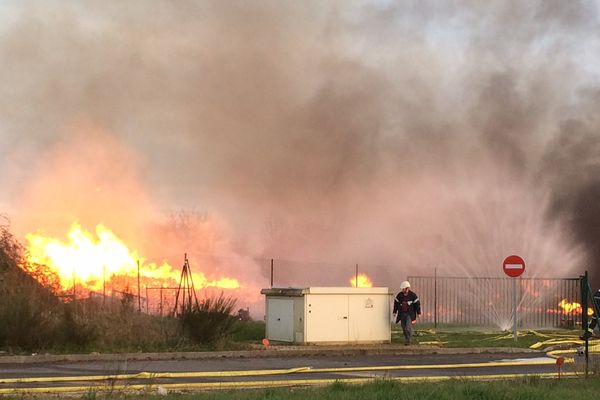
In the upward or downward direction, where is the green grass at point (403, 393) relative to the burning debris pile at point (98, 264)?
downward

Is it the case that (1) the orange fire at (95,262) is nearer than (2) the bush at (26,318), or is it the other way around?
(2) the bush at (26,318)

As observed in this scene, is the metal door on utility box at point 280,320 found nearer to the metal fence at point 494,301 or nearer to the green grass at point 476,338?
the green grass at point 476,338

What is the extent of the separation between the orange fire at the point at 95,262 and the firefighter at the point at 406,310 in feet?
30.0

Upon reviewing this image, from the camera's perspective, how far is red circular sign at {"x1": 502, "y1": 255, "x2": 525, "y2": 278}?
27.4 meters

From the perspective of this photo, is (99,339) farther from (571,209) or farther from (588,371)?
(571,209)

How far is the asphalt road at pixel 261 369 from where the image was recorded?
14.3 meters

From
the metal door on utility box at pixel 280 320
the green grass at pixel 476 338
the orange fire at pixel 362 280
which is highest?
the orange fire at pixel 362 280

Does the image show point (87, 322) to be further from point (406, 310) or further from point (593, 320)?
point (593, 320)

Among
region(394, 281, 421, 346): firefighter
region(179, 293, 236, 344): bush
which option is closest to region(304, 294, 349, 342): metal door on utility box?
region(394, 281, 421, 346): firefighter

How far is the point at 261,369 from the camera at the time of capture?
57.9ft

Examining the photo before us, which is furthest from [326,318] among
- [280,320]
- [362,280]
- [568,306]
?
[568,306]

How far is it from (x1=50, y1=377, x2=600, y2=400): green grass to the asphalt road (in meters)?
1.26

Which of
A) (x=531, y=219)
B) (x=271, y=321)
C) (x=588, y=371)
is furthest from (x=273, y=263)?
(x=531, y=219)

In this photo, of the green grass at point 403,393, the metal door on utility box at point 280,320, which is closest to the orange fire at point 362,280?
the metal door on utility box at point 280,320
